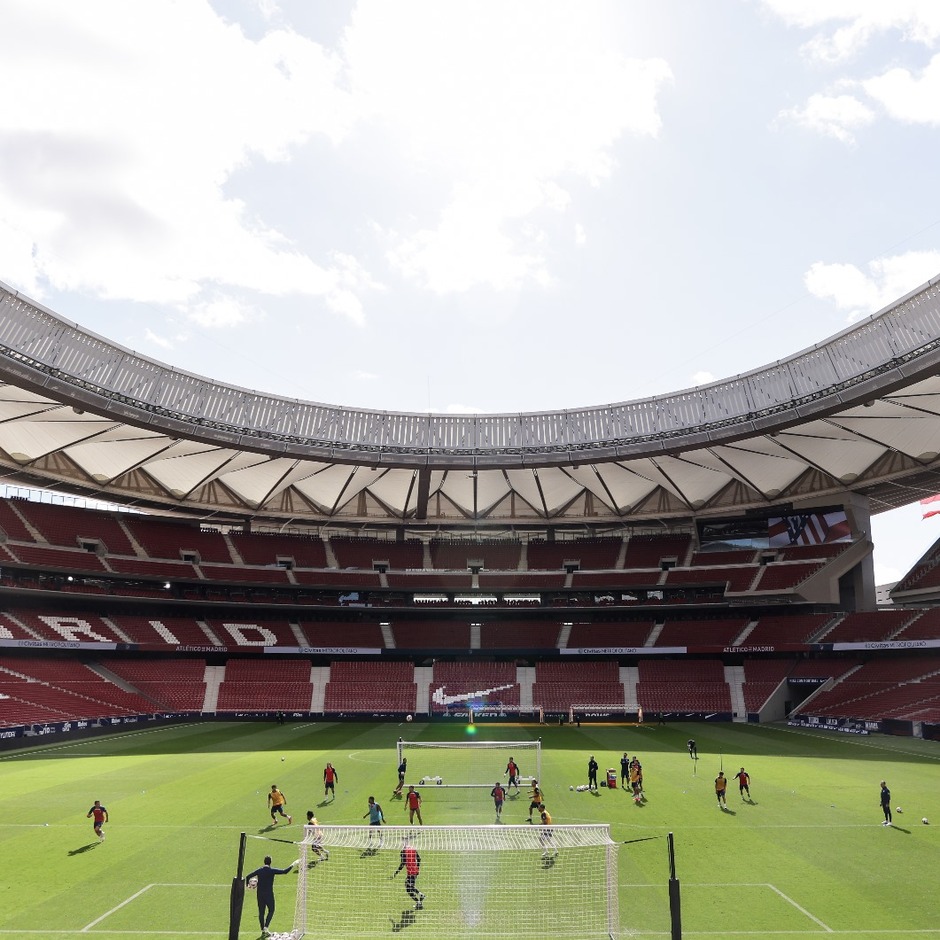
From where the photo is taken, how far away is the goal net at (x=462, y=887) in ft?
43.1

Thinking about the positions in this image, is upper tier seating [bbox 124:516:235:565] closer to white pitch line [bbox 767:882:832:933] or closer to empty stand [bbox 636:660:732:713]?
empty stand [bbox 636:660:732:713]

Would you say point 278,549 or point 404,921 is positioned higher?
point 278,549

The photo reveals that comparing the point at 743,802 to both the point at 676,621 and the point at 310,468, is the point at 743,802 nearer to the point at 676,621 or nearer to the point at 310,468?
the point at 676,621

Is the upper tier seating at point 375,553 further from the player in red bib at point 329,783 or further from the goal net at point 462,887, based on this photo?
the goal net at point 462,887

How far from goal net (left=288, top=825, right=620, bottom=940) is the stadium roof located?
1224 inches

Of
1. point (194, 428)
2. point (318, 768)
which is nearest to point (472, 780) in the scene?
point (318, 768)

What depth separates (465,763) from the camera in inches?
1330

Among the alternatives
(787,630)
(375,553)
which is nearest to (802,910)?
(787,630)

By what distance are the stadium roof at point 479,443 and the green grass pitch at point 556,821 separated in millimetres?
19744

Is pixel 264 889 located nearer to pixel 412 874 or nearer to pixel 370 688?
pixel 412 874

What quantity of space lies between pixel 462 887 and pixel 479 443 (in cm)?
3964

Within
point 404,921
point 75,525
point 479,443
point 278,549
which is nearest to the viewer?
point 404,921

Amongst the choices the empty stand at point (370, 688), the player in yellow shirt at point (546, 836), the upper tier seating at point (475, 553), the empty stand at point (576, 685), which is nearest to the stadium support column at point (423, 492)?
the upper tier seating at point (475, 553)

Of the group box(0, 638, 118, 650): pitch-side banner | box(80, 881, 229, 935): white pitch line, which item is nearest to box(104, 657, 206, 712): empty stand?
box(0, 638, 118, 650): pitch-side banner
